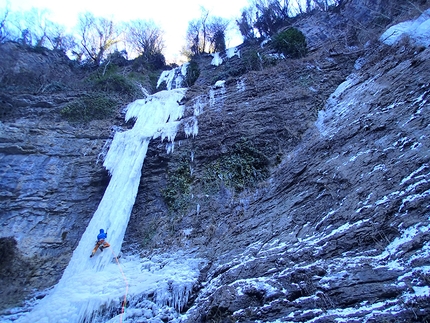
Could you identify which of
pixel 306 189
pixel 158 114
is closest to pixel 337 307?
pixel 306 189

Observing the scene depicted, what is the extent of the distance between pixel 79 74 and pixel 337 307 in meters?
21.7

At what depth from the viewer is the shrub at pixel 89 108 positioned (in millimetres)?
11992

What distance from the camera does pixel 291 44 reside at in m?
14.5

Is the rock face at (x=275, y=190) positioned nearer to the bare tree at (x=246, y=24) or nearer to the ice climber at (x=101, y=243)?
the ice climber at (x=101, y=243)

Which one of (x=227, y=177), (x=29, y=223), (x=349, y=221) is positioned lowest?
(x=349, y=221)

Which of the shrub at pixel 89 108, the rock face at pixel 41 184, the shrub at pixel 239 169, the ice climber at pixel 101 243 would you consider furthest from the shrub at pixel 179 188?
the shrub at pixel 89 108


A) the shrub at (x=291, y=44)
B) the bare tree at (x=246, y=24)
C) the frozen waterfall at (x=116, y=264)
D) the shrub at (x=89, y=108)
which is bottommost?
the frozen waterfall at (x=116, y=264)

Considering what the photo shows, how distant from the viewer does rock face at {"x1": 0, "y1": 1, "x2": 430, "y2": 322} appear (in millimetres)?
3570

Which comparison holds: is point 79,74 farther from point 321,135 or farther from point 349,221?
point 349,221

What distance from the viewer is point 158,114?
11938mm

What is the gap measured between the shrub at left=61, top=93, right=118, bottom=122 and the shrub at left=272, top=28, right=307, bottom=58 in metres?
9.10

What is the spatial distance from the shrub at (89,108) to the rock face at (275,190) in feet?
2.19

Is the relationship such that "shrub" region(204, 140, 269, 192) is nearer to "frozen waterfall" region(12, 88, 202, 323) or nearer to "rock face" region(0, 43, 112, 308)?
"frozen waterfall" region(12, 88, 202, 323)

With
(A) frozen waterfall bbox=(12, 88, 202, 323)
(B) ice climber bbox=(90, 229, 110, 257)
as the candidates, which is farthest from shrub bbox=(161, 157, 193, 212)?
(B) ice climber bbox=(90, 229, 110, 257)
